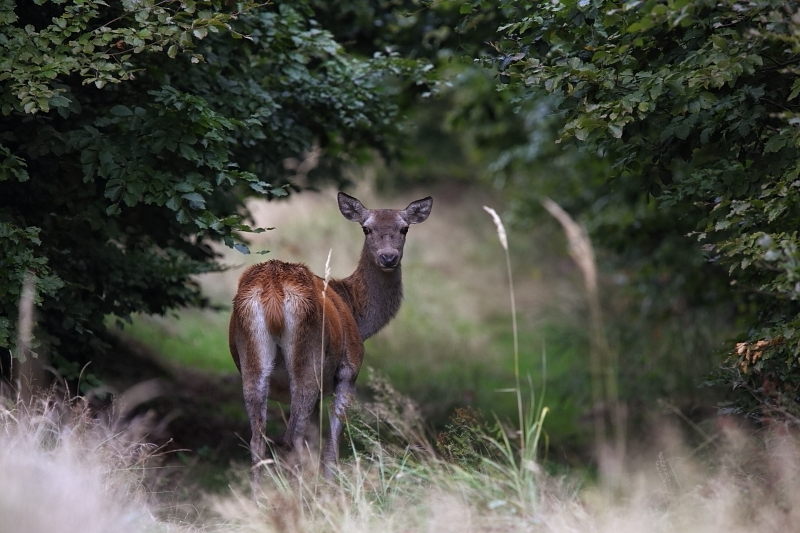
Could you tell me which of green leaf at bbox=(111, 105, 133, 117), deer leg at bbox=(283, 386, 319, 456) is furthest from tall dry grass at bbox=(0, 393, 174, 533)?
green leaf at bbox=(111, 105, 133, 117)

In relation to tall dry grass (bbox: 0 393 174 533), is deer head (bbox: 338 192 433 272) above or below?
above

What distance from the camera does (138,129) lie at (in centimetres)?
609

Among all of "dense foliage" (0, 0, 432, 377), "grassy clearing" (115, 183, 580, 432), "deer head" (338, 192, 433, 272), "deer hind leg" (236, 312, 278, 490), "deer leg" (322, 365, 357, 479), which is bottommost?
"grassy clearing" (115, 183, 580, 432)

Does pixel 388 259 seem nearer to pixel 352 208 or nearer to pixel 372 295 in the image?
pixel 372 295

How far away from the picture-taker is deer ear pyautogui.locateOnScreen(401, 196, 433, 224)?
7754 mm

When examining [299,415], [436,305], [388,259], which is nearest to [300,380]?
[299,415]

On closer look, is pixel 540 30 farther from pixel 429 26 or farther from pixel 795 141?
pixel 429 26

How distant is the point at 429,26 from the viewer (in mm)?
9977

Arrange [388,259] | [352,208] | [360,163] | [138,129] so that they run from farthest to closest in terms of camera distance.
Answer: [360,163]
[352,208]
[388,259]
[138,129]

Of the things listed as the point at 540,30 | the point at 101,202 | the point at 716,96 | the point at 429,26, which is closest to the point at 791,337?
the point at 716,96

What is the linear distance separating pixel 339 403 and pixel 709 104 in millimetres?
3265

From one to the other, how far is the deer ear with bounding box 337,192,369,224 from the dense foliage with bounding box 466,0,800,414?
1.68m

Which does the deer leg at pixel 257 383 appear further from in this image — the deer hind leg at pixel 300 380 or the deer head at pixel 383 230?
the deer head at pixel 383 230

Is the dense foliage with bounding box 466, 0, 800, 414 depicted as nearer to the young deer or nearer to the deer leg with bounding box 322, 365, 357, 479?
the young deer
